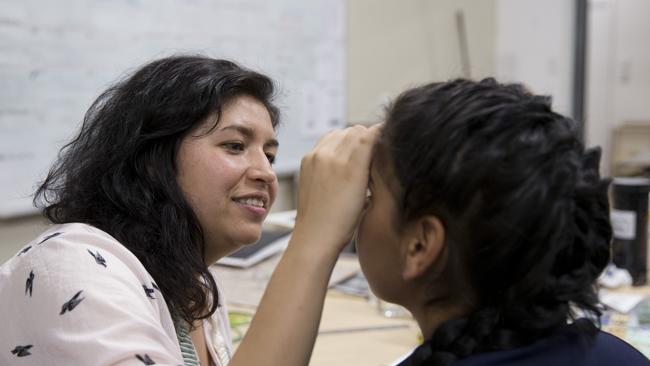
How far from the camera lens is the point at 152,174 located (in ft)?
3.45

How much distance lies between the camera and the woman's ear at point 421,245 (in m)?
0.75

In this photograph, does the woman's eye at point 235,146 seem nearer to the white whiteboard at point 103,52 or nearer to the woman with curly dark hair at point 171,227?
the woman with curly dark hair at point 171,227

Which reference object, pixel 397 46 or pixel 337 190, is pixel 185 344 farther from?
pixel 397 46

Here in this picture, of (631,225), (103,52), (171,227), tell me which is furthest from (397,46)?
(171,227)

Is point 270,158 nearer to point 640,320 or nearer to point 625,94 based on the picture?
point 640,320

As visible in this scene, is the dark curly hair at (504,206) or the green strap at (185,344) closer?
the dark curly hair at (504,206)

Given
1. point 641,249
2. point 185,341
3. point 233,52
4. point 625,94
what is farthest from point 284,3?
point 625,94

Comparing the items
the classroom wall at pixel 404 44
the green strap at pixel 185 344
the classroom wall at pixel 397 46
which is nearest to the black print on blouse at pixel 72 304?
the green strap at pixel 185 344

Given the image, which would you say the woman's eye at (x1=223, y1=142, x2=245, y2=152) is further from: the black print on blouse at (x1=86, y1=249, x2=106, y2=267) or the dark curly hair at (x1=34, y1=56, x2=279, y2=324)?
the black print on blouse at (x1=86, y1=249, x2=106, y2=267)

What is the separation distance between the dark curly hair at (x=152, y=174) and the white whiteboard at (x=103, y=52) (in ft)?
1.76

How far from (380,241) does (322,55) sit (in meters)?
2.89

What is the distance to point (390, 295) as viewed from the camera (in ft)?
2.78

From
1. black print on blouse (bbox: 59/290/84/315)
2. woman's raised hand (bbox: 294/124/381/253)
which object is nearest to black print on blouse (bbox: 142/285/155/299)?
black print on blouse (bbox: 59/290/84/315)

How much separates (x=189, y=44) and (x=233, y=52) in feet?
0.87
